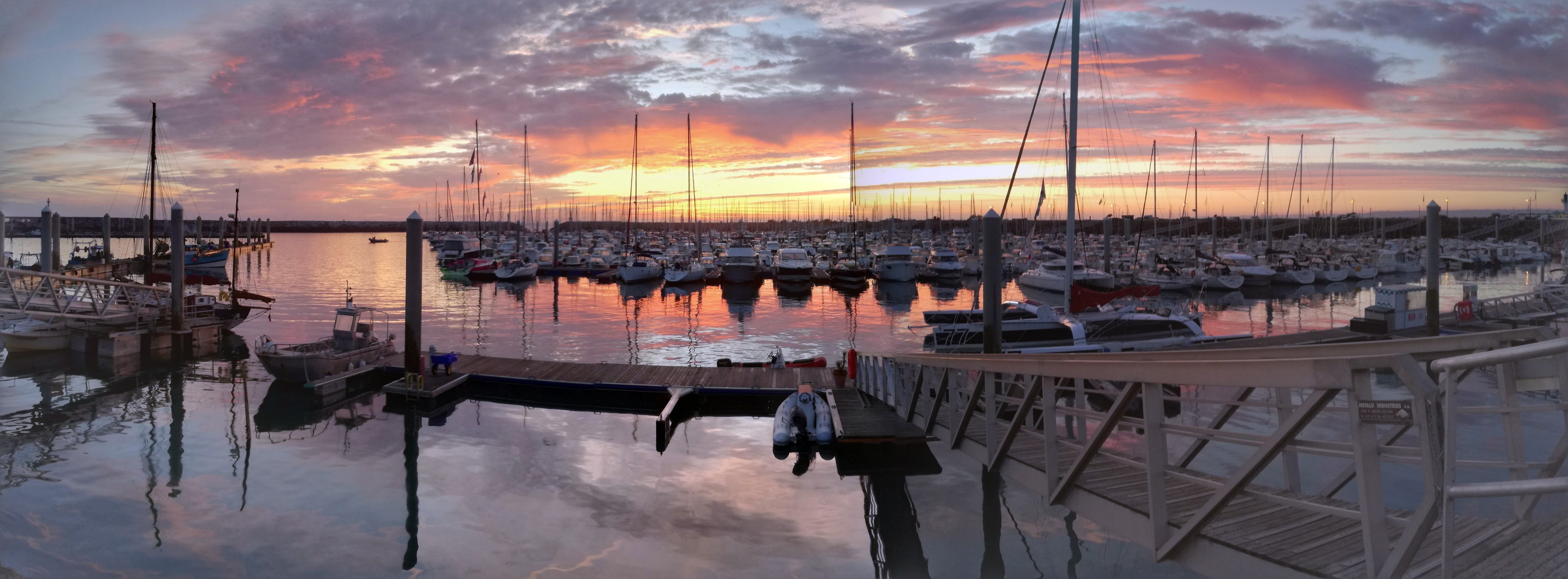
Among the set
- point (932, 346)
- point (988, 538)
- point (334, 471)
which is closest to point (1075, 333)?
point (932, 346)

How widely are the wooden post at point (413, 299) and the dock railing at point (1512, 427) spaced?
2304 centimetres

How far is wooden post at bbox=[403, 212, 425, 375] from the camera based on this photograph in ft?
76.9

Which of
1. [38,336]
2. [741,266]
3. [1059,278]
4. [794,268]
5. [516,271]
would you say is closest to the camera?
[38,336]

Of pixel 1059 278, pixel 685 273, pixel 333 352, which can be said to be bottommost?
pixel 333 352

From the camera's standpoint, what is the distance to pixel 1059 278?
60281 mm

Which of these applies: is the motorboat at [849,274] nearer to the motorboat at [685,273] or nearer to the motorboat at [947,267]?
the motorboat at [947,267]

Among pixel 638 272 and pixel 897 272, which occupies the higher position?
pixel 897 272

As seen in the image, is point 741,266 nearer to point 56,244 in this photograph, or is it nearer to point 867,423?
point 56,244

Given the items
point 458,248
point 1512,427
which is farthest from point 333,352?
point 458,248

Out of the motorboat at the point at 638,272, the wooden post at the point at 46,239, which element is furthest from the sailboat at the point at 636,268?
the wooden post at the point at 46,239

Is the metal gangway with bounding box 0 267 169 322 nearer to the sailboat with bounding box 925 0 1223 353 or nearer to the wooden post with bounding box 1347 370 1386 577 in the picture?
the sailboat with bounding box 925 0 1223 353

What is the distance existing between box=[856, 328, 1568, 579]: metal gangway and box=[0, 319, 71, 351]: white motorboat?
34095 millimetres

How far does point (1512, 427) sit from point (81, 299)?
43.0 metres

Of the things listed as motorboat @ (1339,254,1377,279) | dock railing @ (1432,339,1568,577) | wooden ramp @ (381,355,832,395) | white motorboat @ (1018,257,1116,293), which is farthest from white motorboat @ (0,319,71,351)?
motorboat @ (1339,254,1377,279)
